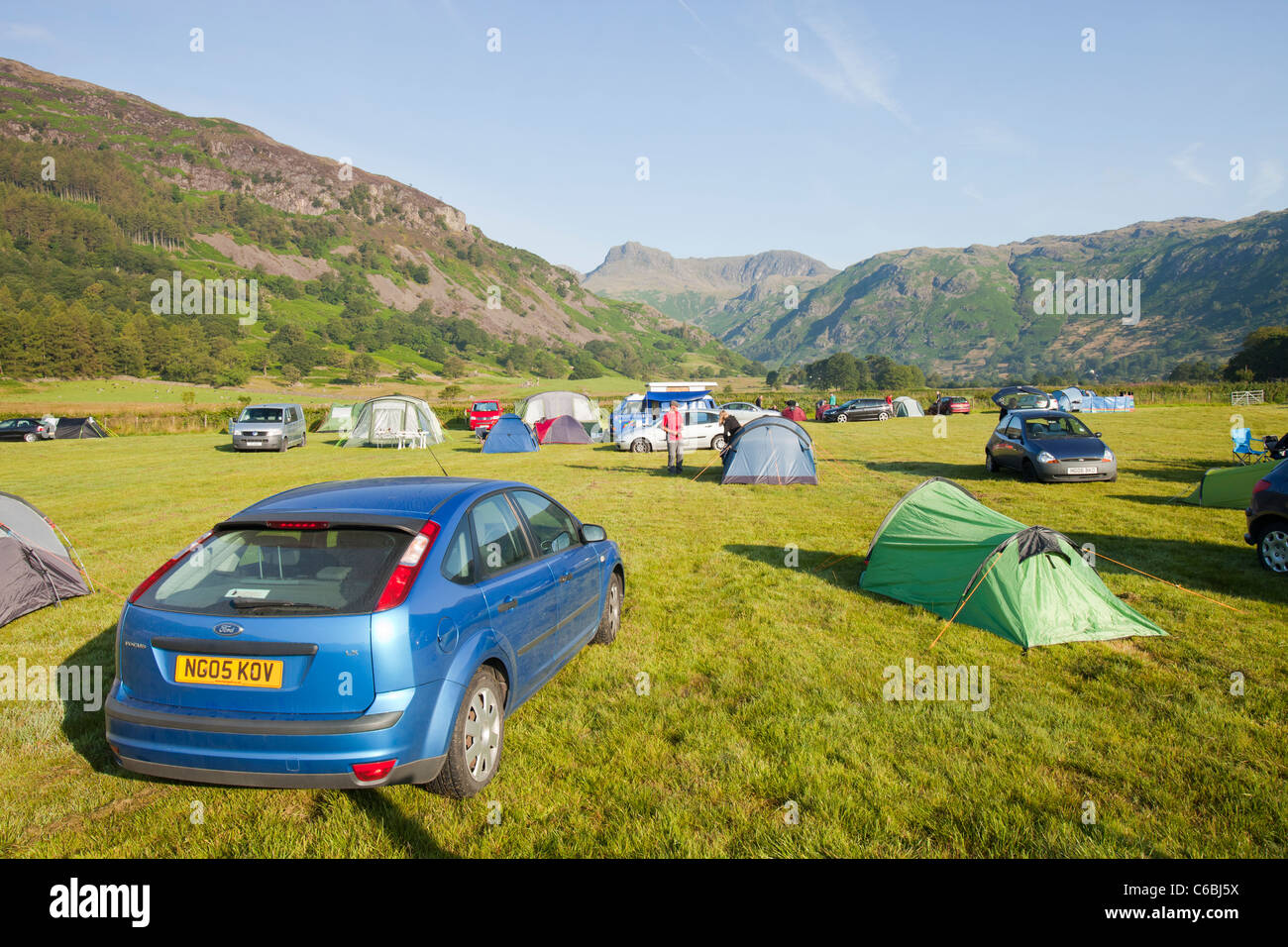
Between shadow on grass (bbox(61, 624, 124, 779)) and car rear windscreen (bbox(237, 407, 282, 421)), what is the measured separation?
25879mm

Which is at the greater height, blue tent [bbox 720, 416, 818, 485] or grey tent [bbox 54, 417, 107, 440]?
grey tent [bbox 54, 417, 107, 440]

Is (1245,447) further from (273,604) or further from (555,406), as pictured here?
(555,406)

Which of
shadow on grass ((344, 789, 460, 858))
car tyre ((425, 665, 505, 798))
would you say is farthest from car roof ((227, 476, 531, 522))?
shadow on grass ((344, 789, 460, 858))

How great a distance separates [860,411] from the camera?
47000 mm

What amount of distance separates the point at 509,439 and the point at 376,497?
977 inches

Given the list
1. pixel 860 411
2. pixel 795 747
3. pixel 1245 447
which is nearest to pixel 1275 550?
pixel 795 747

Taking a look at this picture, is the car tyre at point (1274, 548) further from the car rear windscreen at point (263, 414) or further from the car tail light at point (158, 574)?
the car rear windscreen at point (263, 414)

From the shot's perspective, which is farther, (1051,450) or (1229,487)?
(1051,450)

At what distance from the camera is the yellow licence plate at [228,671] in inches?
129

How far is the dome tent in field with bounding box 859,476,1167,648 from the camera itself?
6395 millimetres

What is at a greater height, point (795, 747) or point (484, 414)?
point (484, 414)

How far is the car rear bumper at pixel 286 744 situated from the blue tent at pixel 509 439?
25.4 meters

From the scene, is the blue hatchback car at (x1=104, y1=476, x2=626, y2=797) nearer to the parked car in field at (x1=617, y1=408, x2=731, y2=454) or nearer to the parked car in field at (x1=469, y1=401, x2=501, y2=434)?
the parked car in field at (x1=617, y1=408, x2=731, y2=454)

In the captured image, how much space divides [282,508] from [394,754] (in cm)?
175
